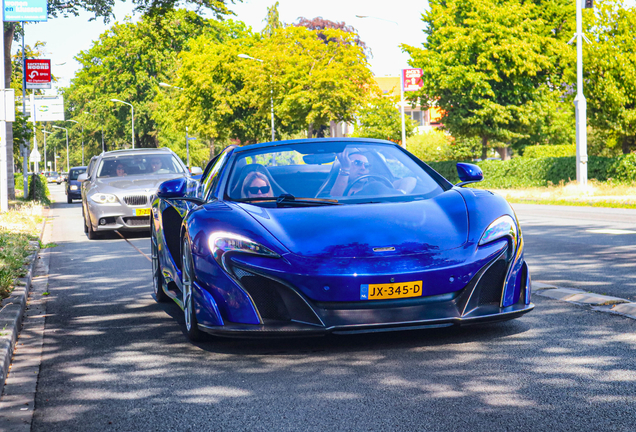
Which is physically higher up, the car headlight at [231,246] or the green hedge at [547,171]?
the green hedge at [547,171]

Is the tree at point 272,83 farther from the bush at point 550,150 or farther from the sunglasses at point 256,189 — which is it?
the sunglasses at point 256,189

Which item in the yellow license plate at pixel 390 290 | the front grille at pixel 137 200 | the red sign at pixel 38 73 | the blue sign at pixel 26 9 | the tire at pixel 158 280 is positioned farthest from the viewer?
the red sign at pixel 38 73

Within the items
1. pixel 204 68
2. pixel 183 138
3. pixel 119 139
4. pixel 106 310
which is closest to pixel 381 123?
pixel 204 68

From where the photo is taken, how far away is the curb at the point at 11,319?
5.08 m

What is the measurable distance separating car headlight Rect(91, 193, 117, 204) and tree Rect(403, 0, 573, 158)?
26596 millimetres

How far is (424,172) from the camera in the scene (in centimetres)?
619

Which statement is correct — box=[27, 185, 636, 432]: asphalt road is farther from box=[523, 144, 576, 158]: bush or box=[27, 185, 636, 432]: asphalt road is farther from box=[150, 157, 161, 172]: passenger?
box=[523, 144, 576, 158]: bush

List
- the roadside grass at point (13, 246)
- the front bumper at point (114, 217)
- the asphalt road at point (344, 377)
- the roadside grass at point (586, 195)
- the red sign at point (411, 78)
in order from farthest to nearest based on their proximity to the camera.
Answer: the red sign at point (411, 78)
the roadside grass at point (586, 195)
the front bumper at point (114, 217)
the roadside grass at point (13, 246)
the asphalt road at point (344, 377)

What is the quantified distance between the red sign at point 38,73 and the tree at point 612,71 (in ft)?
61.8

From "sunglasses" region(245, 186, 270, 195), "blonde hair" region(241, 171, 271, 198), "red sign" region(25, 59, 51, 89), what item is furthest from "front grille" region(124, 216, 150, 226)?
"red sign" region(25, 59, 51, 89)

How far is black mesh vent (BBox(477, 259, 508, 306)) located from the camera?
493 centimetres

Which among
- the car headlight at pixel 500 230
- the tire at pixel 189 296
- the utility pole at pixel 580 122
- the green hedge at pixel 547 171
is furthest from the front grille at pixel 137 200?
the green hedge at pixel 547 171

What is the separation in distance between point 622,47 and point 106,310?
82.1ft

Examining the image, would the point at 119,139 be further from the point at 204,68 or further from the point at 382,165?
the point at 382,165
